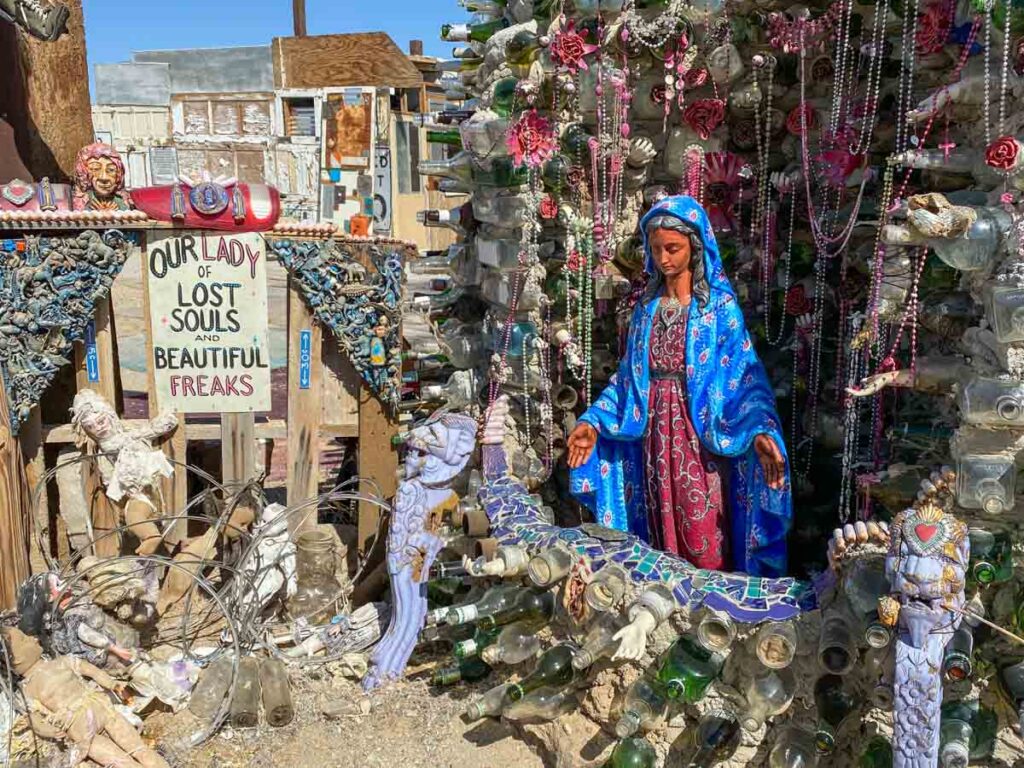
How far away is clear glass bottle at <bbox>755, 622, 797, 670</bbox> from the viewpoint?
3623 millimetres

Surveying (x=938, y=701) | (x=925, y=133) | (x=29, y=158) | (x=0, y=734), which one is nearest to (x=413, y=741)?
(x=0, y=734)

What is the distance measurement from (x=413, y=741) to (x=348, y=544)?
6.28 feet

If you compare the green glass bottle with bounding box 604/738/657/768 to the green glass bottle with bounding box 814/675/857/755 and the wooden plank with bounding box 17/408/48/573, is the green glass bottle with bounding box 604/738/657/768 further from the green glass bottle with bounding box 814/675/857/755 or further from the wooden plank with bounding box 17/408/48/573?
the wooden plank with bounding box 17/408/48/573

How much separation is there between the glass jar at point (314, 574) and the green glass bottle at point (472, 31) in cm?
321

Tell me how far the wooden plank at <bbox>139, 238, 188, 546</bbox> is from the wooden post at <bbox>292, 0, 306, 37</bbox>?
60.6ft

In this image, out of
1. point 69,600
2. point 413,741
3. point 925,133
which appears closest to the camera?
point 925,133

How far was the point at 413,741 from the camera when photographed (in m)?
4.61

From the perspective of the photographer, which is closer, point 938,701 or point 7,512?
point 938,701

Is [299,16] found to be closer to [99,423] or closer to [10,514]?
[99,423]

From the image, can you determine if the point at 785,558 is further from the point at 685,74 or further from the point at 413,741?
the point at 685,74

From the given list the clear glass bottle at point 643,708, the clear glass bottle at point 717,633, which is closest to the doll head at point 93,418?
the clear glass bottle at point 643,708

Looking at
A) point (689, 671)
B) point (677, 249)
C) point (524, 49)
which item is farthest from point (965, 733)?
point (524, 49)

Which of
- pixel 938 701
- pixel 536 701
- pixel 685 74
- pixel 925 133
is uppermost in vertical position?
pixel 685 74

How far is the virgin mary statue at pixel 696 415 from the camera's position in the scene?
171 inches
